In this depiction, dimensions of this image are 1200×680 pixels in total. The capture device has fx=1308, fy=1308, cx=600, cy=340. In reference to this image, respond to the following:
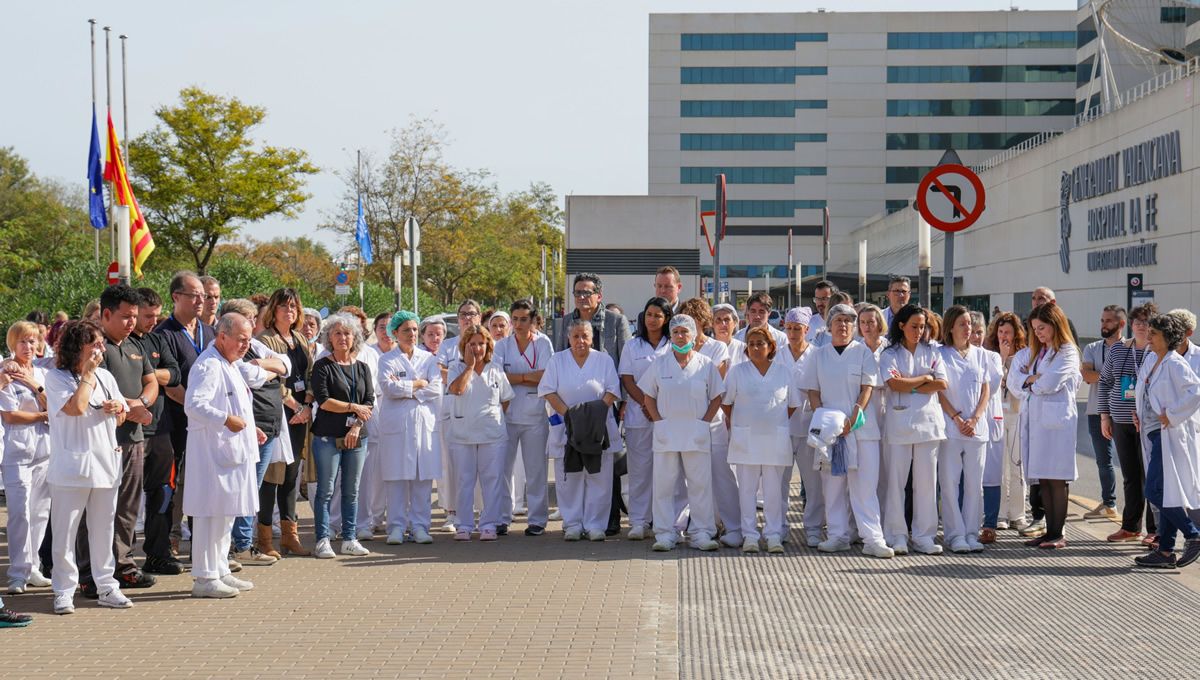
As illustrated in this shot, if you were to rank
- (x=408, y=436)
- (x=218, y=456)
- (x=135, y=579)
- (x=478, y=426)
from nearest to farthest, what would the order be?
1. (x=218, y=456)
2. (x=135, y=579)
3. (x=408, y=436)
4. (x=478, y=426)

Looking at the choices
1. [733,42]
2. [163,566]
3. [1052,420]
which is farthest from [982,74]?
[163,566]

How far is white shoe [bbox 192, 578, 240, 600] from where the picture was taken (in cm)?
872

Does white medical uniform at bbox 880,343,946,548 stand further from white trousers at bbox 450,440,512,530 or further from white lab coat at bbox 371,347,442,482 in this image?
white lab coat at bbox 371,347,442,482

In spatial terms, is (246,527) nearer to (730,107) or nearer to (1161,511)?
(1161,511)

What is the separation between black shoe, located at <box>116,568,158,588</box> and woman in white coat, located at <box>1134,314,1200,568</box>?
23.4 feet

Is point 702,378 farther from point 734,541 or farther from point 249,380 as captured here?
point 249,380

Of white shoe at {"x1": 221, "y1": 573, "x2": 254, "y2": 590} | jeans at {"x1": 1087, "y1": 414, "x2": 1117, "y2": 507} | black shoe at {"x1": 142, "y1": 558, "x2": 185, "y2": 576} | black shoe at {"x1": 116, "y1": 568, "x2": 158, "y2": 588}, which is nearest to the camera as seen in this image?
white shoe at {"x1": 221, "y1": 573, "x2": 254, "y2": 590}

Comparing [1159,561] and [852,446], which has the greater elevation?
[852,446]

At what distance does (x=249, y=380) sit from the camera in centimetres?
916

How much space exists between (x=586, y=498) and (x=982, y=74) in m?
87.2

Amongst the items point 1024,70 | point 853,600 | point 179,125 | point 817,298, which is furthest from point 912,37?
point 853,600

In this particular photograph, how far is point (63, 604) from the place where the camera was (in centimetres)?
824

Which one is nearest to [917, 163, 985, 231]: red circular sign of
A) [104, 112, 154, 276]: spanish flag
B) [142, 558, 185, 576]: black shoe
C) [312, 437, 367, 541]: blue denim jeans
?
[312, 437, 367, 541]: blue denim jeans

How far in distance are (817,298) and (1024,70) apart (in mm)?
82947
